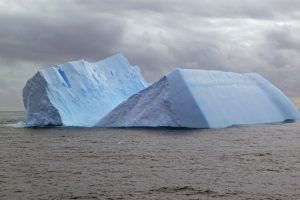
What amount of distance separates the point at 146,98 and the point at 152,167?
462 inches

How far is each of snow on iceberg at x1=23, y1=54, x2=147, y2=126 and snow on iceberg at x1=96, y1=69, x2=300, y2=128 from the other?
147 centimetres

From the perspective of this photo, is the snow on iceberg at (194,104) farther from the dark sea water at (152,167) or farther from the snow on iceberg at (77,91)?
the dark sea water at (152,167)

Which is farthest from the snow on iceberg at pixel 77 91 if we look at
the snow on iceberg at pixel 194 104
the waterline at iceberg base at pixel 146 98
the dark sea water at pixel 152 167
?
the dark sea water at pixel 152 167

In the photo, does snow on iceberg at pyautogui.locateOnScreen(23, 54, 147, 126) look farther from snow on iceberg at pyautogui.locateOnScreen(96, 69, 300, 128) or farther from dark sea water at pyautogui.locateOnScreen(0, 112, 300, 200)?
dark sea water at pyautogui.locateOnScreen(0, 112, 300, 200)

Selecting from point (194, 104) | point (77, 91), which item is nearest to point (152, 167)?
point (194, 104)

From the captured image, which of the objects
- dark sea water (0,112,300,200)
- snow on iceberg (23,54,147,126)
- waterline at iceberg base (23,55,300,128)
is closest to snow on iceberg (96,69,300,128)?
waterline at iceberg base (23,55,300,128)

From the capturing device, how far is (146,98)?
2438cm

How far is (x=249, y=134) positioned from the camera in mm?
22734

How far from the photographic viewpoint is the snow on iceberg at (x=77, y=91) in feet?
84.4

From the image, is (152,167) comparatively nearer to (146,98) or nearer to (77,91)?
(146,98)

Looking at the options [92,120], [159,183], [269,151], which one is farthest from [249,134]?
[159,183]

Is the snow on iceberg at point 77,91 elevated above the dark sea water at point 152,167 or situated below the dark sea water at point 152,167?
above

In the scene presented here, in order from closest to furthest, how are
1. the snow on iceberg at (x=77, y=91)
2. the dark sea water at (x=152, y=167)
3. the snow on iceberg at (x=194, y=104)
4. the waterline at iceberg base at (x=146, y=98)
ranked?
the dark sea water at (x=152, y=167)
the snow on iceberg at (x=194, y=104)
the waterline at iceberg base at (x=146, y=98)
the snow on iceberg at (x=77, y=91)

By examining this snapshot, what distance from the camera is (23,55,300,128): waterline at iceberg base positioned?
23.6m
